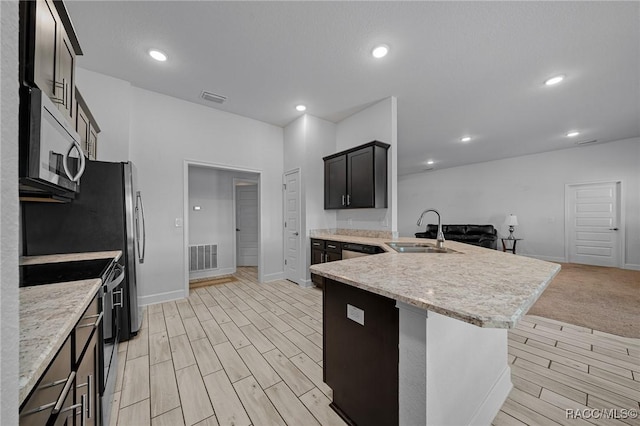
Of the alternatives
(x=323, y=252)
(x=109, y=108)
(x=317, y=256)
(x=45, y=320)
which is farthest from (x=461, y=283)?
(x=109, y=108)

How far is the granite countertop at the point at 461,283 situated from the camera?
766mm

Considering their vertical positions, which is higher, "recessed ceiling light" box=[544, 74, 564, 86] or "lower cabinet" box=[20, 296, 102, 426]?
"recessed ceiling light" box=[544, 74, 564, 86]

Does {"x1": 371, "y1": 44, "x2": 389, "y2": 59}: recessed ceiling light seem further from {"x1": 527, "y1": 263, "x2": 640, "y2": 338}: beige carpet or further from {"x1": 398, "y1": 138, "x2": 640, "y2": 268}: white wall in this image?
{"x1": 398, "y1": 138, "x2": 640, "y2": 268}: white wall

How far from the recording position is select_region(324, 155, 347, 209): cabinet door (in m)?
3.87

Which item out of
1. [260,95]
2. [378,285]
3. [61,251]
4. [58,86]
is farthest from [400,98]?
[61,251]

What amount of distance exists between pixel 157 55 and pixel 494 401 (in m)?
4.18

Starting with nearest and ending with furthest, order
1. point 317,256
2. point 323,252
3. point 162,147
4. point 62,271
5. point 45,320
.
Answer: point 45,320, point 62,271, point 162,147, point 323,252, point 317,256

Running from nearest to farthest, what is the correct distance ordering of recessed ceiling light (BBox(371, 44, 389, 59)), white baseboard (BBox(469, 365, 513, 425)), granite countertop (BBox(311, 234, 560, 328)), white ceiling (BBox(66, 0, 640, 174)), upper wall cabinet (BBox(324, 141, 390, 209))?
granite countertop (BBox(311, 234, 560, 328)) → white baseboard (BBox(469, 365, 513, 425)) → white ceiling (BBox(66, 0, 640, 174)) → recessed ceiling light (BBox(371, 44, 389, 59)) → upper wall cabinet (BBox(324, 141, 390, 209))

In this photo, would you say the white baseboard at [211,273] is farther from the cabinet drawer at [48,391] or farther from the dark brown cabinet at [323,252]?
the cabinet drawer at [48,391]

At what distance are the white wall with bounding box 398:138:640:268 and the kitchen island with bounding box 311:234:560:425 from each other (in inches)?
251

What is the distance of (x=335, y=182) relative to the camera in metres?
4.03

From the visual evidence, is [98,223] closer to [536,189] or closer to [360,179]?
[360,179]

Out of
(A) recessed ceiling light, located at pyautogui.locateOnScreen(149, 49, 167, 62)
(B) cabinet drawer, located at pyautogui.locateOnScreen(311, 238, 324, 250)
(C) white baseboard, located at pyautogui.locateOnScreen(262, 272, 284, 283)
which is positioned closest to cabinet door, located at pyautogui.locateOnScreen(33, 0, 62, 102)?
(A) recessed ceiling light, located at pyautogui.locateOnScreen(149, 49, 167, 62)

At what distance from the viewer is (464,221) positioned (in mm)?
7645
